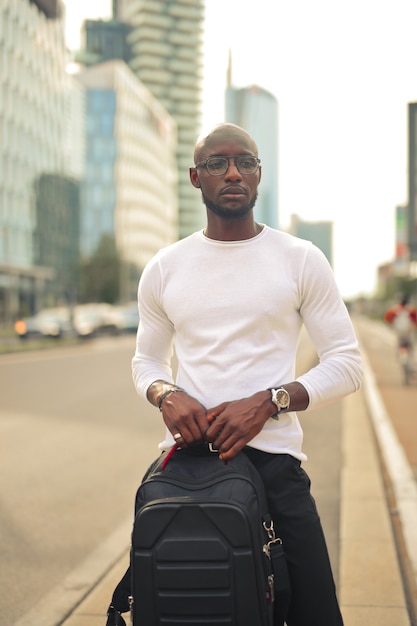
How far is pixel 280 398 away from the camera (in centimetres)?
228

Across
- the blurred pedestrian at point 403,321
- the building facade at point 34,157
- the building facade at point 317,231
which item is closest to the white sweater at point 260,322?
the building facade at point 317,231

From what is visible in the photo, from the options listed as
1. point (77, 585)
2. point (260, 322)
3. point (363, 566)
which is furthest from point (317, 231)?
point (77, 585)

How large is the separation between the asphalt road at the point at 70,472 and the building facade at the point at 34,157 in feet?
142

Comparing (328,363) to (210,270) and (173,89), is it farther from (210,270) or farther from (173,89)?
(173,89)

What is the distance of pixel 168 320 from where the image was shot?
260 cm

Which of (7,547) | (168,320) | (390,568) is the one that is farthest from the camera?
(7,547)

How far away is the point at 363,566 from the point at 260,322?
2816mm

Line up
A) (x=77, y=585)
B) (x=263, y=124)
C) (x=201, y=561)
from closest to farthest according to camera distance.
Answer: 1. (x=201, y=561)
2. (x=263, y=124)
3. (x=77, y=585)

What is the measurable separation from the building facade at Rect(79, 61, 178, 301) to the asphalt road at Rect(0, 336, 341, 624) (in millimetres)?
89002

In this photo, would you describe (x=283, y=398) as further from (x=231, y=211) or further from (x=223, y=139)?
(x=223, y=139)

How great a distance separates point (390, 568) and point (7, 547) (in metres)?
2.30

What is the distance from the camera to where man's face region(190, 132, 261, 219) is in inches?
94.4

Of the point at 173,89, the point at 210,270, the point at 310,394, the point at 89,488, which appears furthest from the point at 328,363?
the point at 173,89

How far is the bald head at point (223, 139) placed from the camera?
7.95 ft
